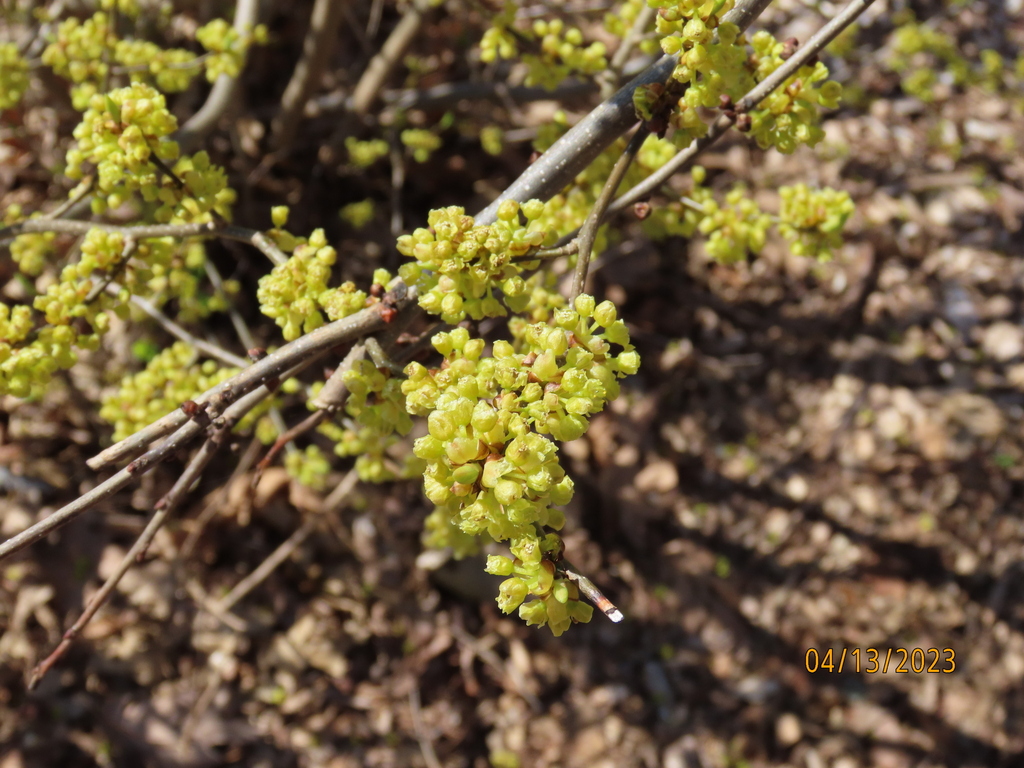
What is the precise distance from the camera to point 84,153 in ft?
6.15

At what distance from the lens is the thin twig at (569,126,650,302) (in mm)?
1467

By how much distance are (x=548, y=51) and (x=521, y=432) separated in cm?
185

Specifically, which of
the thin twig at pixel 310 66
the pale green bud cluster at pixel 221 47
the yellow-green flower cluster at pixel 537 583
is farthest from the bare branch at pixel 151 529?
the thin twig at pixel 310 66

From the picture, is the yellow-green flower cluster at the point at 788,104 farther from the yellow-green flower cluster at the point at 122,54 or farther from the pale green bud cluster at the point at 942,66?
the pale green bud cluster at the point at 942,66

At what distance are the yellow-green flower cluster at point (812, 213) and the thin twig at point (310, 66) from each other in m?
2.50

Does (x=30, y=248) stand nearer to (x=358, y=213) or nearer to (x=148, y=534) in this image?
(x=148, y=534)

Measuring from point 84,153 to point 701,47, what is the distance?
160 centimetres

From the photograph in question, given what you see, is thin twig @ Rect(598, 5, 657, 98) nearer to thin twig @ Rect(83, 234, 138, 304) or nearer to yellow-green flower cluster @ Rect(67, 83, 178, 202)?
yellow-green flower cluster @ Rect(67, 83, 178, 202)

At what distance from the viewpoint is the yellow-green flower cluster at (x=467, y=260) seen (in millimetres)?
1424

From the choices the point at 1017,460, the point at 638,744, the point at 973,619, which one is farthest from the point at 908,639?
the point at 638,744

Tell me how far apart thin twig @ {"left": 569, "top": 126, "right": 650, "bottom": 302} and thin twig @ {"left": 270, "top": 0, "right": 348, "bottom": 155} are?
8.01 feet
